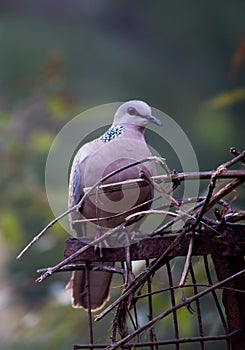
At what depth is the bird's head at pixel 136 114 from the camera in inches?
51.4

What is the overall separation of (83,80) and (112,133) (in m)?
2.22

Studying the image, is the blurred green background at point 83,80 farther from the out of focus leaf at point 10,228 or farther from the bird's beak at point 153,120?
the bird's beak at point 153,120

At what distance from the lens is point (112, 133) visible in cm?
127

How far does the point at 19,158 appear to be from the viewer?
2322mm

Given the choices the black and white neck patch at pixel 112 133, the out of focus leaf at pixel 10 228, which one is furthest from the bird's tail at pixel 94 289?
the out of focus leaf at pixel 10 228

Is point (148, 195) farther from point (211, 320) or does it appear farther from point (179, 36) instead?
point (179, 36)

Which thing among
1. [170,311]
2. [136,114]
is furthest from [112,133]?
[170,311]

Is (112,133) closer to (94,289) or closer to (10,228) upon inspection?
(94,289)

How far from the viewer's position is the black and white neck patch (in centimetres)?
124

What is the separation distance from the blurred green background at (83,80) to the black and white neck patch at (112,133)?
776mm

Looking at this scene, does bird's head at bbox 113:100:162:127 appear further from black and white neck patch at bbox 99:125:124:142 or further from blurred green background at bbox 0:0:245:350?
blurred green background at bbox 0:0:245:350

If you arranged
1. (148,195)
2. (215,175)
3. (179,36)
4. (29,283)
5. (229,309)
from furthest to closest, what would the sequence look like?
1. (179,36)
2. (29,283)
3. (148,195)
4. (229,309)
5. (215,175)

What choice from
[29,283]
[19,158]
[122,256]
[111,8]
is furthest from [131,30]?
[122,256]

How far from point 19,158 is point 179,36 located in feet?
4.28
